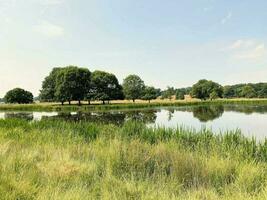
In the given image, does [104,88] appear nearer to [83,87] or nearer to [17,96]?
[83,87]

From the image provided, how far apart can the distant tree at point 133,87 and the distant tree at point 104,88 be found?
31.4 ft

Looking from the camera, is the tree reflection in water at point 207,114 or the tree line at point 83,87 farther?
the tree line at point 83,87

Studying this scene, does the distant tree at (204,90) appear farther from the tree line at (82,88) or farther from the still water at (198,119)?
the still water at (198,119)

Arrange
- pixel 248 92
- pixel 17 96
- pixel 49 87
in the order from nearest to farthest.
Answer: pixel 49 87 < pixel 17 96 < pixel 248 92

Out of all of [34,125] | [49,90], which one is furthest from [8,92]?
[34,125]

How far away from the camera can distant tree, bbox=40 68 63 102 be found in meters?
67.6

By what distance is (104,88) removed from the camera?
64625mm

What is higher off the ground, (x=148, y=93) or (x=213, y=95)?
(x=148, y=93)

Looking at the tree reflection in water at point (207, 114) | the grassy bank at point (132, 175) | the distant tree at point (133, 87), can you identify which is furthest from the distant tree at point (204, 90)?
the grassy bank at point (132, 175)

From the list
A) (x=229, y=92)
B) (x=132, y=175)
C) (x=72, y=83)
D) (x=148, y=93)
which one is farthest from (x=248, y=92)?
(x=132, y=175)

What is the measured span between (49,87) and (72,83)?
38.5ft

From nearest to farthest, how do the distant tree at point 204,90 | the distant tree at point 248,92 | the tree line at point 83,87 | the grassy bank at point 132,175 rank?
the grassy bank at point 132,175, the tree line at point 83,87, the distant tree at point 204,90, the distant tree at point 248,92

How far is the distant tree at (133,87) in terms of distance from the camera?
2977 inches

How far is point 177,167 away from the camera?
721 cm
